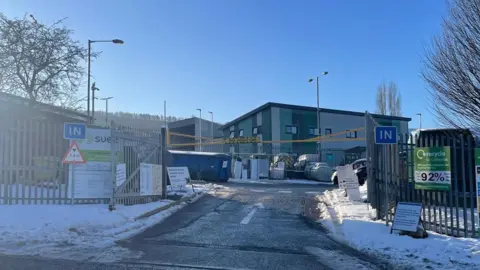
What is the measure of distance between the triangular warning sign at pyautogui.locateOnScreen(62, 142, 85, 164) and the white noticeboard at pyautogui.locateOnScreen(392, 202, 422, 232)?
8501mm

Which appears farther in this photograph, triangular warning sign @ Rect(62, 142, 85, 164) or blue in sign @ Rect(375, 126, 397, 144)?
triangular warning sign @ Rect(62, 142, 85, 164)

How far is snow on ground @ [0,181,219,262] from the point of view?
25.5 feet

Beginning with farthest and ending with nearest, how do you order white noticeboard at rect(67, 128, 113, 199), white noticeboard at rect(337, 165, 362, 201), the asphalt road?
white noticeboard at rect(337, 165, 362, 201) < white noticeboard at rect(67, 128, 113, 199) < the asphalt road

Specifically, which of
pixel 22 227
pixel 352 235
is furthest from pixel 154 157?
pixel 352 235

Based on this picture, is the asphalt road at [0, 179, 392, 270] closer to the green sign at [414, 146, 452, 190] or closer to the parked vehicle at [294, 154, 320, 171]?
the green sign at [414, 146, 452, 190]

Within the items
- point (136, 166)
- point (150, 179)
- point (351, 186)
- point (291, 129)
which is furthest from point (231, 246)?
point (291, 129)

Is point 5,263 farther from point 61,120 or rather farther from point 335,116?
point 335,116

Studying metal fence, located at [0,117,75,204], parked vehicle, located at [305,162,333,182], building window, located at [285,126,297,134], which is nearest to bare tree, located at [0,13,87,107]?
metal fence, located at [0,117,75,204]

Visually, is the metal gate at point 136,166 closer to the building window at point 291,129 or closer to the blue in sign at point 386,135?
the blue in sign at point 386,135

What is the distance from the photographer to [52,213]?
10516 mm

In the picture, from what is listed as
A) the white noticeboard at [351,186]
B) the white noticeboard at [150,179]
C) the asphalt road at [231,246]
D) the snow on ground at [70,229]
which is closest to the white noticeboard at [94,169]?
the snow on ground at [70,229]

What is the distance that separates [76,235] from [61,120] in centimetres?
1360

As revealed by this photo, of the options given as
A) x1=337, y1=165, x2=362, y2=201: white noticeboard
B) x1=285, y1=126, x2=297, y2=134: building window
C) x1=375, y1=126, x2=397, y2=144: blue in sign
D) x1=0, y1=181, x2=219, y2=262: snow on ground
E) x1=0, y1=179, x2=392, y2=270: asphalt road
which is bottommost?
x1=0, y1=179, x2=392, y2=270: asphalt road

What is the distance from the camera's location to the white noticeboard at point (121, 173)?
12.3 metres
